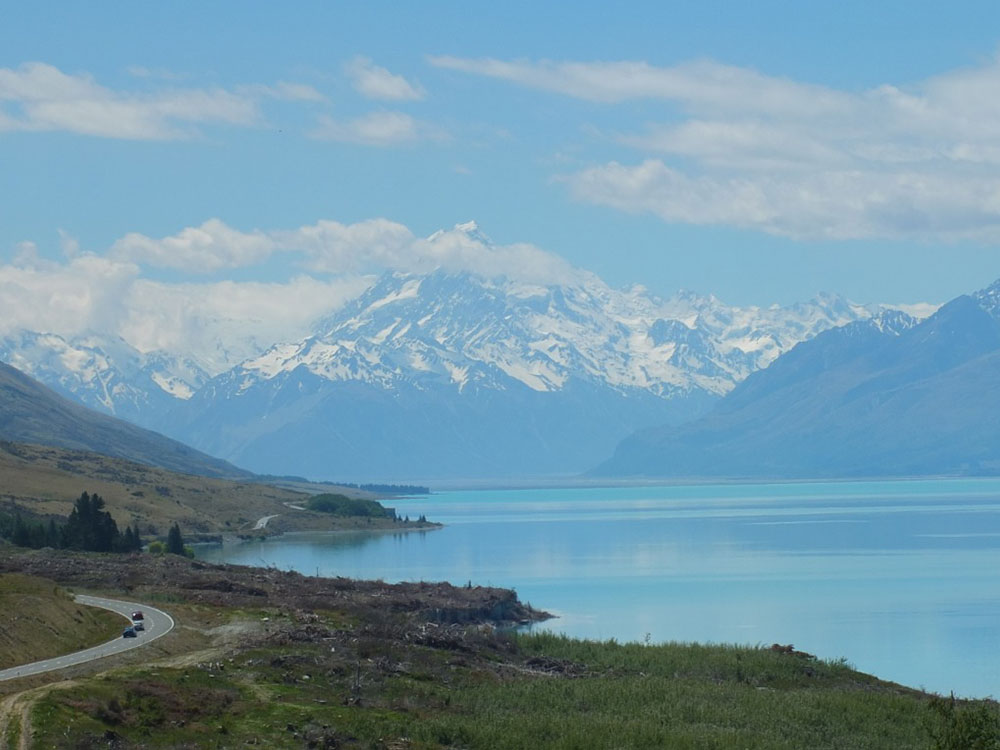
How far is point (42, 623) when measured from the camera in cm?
5169

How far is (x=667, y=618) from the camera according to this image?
345ft

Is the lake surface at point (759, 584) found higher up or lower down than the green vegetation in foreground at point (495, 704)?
higher up

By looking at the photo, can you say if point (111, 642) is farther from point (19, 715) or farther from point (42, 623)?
point (19, 715)

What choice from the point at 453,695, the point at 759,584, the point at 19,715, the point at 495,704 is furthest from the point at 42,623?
the point at 759,584

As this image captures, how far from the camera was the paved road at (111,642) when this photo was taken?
4603cm

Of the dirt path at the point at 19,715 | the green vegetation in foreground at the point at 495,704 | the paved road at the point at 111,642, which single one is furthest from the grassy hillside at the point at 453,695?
the paved road at the point at 111,642

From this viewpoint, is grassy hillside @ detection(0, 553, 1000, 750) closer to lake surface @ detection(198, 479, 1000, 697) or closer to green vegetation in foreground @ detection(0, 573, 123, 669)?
green vegetation in foreground @ detection(0, 573, 123, 669)

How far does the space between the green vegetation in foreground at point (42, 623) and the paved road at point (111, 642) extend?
1.97ft

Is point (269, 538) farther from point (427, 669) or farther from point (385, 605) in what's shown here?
point (427, 669)

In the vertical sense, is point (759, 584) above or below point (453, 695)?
above

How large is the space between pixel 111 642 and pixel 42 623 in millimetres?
2414

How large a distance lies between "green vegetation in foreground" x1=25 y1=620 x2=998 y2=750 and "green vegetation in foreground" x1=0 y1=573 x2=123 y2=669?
16.0 ft

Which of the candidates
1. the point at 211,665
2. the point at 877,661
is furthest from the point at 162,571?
the point at 877,661

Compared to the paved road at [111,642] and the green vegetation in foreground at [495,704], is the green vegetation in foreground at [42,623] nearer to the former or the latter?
the paved road at [111,642]
